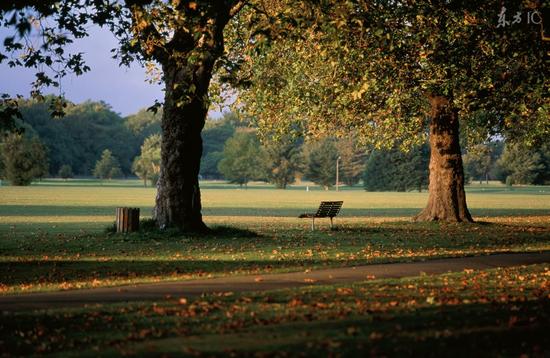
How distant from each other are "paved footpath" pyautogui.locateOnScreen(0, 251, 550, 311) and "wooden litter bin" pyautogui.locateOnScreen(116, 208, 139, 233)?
8.99 meters

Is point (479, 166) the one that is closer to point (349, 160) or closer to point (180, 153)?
point (349, 160)

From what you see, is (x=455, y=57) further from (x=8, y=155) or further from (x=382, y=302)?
(x=8, y=155)

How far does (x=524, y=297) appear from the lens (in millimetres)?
11469

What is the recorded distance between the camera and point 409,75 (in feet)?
86.0

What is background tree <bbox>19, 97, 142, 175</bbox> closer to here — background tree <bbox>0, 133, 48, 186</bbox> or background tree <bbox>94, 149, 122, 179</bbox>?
background tree <bbox>94, 149, 122, 179</bbox>

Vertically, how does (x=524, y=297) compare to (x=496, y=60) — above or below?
below

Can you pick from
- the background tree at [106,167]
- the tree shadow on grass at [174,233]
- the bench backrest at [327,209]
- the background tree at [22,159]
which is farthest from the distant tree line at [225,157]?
the tree shadow on grass at [174,233]

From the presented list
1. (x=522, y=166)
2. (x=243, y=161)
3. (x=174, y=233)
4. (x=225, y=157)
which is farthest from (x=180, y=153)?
(x=225, y=157)

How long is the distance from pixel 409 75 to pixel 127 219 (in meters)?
10.7

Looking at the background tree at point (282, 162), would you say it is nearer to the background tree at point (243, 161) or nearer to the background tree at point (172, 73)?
the background tree at point (243, 161)

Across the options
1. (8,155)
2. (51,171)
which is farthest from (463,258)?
(51,171)

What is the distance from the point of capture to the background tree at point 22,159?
302 feet

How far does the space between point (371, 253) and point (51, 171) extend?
13912cm

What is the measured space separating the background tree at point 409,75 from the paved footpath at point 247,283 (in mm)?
4697
